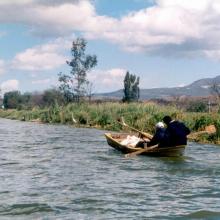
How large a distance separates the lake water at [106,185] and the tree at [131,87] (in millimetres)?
47847

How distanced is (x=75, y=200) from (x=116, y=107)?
26.4m

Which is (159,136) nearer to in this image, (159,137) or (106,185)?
(159,137)

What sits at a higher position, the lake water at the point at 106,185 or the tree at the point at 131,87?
the tree at the point at 131,87

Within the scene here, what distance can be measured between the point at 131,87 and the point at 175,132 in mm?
53018

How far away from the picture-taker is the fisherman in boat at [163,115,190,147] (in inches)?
656

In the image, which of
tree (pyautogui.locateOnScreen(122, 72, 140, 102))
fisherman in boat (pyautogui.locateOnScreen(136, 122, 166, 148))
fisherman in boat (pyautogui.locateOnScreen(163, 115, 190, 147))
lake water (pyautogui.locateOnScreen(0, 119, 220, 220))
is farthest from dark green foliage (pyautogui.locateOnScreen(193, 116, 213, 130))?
tree (pyautogui.locateOnScreen(122, 72, 140, 102))

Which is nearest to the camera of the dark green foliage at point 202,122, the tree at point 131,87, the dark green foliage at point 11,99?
the dark green foliage at point 202,122

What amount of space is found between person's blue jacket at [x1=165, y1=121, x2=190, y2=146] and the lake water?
0.60 metres

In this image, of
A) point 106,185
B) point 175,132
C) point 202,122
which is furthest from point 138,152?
point 202,122

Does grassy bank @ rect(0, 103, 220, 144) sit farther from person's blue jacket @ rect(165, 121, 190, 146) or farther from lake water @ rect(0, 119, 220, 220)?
person's blue jacket @ rect(165, 121, 190, 146)

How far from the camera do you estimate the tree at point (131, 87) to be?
67688mm

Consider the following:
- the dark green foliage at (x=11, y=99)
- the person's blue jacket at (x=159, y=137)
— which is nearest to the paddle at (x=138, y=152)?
the person's blue jacket at (x=159, y=137)

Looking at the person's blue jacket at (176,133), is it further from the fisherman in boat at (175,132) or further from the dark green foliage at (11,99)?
the dark green foliage at (11,99)

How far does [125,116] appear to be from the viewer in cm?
3334
